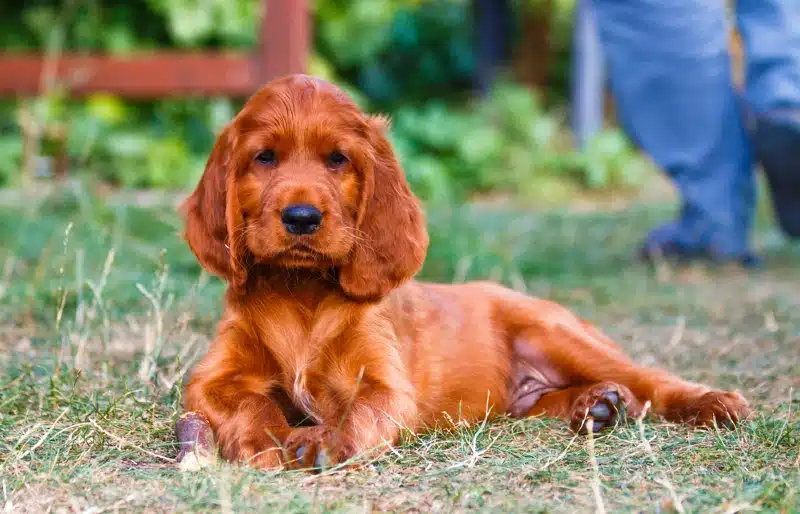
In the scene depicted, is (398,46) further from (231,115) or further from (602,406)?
(602,406)

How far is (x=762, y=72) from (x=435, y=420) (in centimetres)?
372

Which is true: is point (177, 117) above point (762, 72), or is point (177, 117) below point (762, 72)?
below

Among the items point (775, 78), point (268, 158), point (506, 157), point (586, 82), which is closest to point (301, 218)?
point (268, 158)

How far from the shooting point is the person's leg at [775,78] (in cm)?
576

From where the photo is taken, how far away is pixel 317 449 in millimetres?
2662

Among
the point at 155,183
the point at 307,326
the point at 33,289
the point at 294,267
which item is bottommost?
the point at 155,183

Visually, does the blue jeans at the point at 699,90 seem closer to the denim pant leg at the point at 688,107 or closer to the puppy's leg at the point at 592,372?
the denim pant leg at the point at 688,107

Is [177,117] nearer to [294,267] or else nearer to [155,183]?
[155,183]

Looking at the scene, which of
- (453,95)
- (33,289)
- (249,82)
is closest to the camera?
(33,289)

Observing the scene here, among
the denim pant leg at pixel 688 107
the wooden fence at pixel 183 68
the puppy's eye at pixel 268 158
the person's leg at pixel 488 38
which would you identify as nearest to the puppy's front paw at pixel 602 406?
the puppy's eye at pixel 268 158

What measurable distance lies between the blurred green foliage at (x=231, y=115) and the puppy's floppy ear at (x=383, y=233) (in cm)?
676

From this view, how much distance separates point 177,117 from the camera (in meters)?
11.6

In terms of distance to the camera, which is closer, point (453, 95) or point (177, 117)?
point (177, 117)

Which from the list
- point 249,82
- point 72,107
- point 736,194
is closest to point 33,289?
point 249,82
